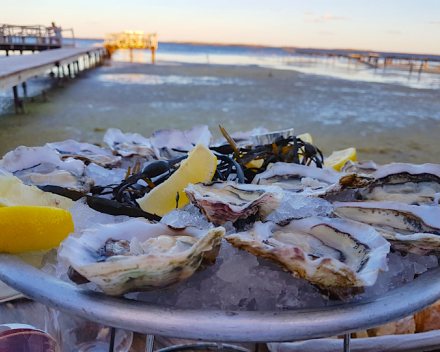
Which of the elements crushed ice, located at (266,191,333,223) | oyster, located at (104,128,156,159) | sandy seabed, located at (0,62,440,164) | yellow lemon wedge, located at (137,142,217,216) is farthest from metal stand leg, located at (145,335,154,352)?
sandy seabed, located at (0,62,440,164)

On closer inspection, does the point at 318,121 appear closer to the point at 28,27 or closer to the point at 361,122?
the point at 361,122

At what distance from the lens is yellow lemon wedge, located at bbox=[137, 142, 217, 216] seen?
68 cm

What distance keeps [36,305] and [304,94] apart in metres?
10.6

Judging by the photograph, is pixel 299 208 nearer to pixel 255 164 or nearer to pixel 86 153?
pixel 255 164

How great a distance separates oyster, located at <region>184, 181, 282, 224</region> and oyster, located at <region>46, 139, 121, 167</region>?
42 cm

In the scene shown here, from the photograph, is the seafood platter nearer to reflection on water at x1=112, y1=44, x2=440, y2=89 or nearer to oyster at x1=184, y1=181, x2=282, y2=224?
oyster at x1=184, y1=181, x2=282, y2=224

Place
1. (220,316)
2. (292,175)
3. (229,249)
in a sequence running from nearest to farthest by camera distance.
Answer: (220,316) < (229,249) < (292,175)

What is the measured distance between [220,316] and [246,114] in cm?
748

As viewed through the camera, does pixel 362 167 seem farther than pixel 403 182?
Yes

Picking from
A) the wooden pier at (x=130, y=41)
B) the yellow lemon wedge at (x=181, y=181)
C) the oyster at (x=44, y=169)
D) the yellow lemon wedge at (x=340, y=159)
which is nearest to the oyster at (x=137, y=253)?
the yellow lemon wedge at (x=181, y=181)

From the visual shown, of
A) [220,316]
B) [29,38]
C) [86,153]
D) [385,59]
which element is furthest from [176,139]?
[385,59]

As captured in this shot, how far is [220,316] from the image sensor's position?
37 cm

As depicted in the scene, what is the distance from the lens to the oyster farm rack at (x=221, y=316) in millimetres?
359

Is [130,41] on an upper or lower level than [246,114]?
upper
